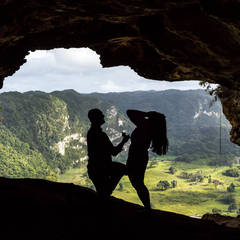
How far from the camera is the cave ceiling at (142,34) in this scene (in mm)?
10187

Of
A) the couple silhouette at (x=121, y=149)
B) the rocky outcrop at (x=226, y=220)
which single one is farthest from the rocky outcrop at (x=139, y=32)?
the rocky outcrop at (x=226, y=220)

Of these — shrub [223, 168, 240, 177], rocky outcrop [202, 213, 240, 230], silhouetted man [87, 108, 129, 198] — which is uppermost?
silhouetted man [87, 108, 129, 198]

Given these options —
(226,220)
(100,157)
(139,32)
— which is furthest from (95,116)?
(226,220)

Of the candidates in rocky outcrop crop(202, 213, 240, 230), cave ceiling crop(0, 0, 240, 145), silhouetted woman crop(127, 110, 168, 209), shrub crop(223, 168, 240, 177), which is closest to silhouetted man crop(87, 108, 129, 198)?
silhouetted woman crop(127, 110, 168, 209)

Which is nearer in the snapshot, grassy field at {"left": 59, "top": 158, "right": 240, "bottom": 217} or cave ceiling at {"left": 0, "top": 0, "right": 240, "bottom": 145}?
cave ceiling at {"left": 0, "top": 0, "right": 240, "bottom": 145}

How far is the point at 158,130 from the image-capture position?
8156 mm

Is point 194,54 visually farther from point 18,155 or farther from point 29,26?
point 18,155

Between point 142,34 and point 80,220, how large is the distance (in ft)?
35.2

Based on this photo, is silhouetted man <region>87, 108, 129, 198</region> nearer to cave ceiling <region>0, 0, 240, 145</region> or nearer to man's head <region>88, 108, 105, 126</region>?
man's head <region>88, 108, 105, 126</region>

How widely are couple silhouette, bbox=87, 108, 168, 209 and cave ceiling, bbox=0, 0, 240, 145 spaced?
4775mm

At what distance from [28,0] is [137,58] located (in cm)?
1069

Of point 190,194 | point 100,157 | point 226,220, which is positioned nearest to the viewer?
point 100,157

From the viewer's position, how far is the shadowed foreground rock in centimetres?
700

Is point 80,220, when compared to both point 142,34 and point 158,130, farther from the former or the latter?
point 142,34
